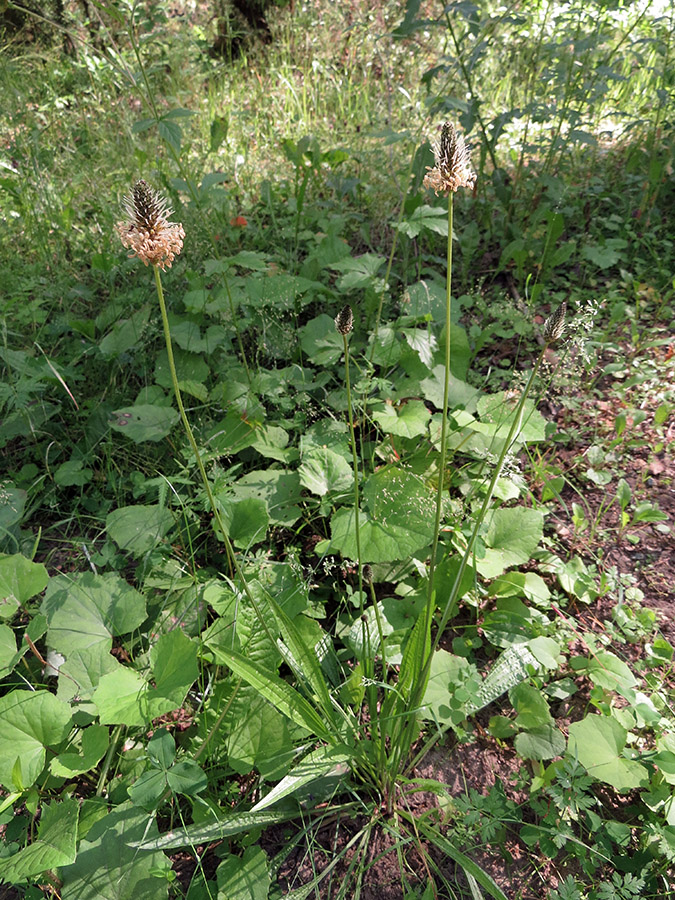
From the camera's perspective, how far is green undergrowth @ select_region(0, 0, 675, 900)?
112 centimetres

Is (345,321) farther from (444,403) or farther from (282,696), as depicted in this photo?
(282,696)

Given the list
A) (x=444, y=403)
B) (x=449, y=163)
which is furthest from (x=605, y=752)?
(x=449, y=163)

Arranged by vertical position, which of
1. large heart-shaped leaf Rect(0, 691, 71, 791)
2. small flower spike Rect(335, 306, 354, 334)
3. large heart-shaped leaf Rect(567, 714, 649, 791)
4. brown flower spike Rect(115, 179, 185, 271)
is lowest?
large heart-shaped leaf Rect(567, 714, 649, 791)

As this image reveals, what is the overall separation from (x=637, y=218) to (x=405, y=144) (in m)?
1.49

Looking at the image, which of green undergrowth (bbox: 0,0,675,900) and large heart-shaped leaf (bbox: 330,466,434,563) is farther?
large heart-shaped leaf (bbox: 330,466,434,563)

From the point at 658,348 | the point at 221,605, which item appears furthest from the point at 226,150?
the point at 221,605

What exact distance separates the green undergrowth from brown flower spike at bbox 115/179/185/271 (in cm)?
35

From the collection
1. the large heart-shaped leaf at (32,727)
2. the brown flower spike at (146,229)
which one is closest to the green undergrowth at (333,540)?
the large heart-shaped leaf at (32,727)

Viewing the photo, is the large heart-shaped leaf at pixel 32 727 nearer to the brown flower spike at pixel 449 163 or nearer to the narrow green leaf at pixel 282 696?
the narrow green leaf at pixel 282 696

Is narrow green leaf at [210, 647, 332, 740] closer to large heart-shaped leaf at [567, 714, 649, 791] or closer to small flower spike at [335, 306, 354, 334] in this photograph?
large heart-shaped leaf at [567, 714, 649, 791]

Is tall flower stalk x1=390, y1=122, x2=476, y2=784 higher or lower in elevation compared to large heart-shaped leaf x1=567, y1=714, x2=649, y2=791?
higher

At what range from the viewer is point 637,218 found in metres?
2.91

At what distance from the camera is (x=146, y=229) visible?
0.82m

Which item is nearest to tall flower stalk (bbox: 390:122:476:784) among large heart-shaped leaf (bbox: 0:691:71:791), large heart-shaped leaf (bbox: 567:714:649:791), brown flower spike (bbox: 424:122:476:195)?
brown flower spike (bbox: 424:122:476:195)
